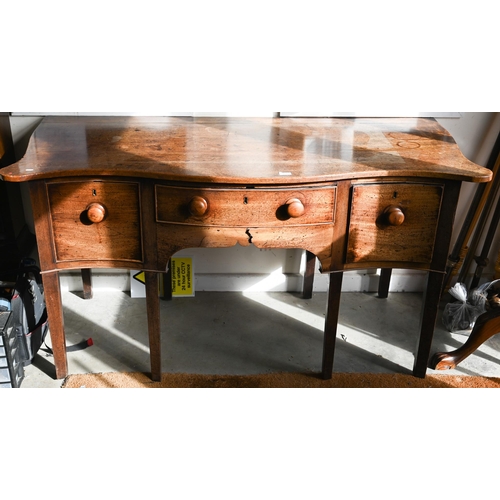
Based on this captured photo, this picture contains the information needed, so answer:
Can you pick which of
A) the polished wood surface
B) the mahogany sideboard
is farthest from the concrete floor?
the polished wood surface

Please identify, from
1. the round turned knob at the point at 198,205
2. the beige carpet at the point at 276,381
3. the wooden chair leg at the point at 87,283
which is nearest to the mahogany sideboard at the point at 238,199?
the round turned knob at the point at 198,205

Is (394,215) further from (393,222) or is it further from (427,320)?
(427,320)

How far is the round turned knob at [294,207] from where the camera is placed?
1863 mm

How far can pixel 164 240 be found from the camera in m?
1.95

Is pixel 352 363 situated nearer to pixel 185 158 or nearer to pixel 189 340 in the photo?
pixel 189 340

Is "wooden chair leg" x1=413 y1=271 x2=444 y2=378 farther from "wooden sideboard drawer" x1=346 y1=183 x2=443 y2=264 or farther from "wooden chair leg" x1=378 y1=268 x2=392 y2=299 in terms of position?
"wooden chair leg" x1=378 y1=268 x2=392 y2=299

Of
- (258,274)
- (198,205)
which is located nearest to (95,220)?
(198,205)

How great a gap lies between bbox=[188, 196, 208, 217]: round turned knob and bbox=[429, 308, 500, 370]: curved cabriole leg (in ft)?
3.45

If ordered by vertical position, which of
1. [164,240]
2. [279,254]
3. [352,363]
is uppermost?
[164,240]

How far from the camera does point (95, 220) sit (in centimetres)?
189

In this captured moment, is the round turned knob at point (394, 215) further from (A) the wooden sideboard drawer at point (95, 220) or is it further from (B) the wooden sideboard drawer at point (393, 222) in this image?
(A) the wooden sideboard drawer at point (95, 220)

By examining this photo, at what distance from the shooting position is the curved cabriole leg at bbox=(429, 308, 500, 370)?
225cm

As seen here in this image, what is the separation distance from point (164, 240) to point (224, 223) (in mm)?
196

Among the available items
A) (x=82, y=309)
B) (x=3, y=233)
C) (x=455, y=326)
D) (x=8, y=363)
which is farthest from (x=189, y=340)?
(x=455, y=326)
